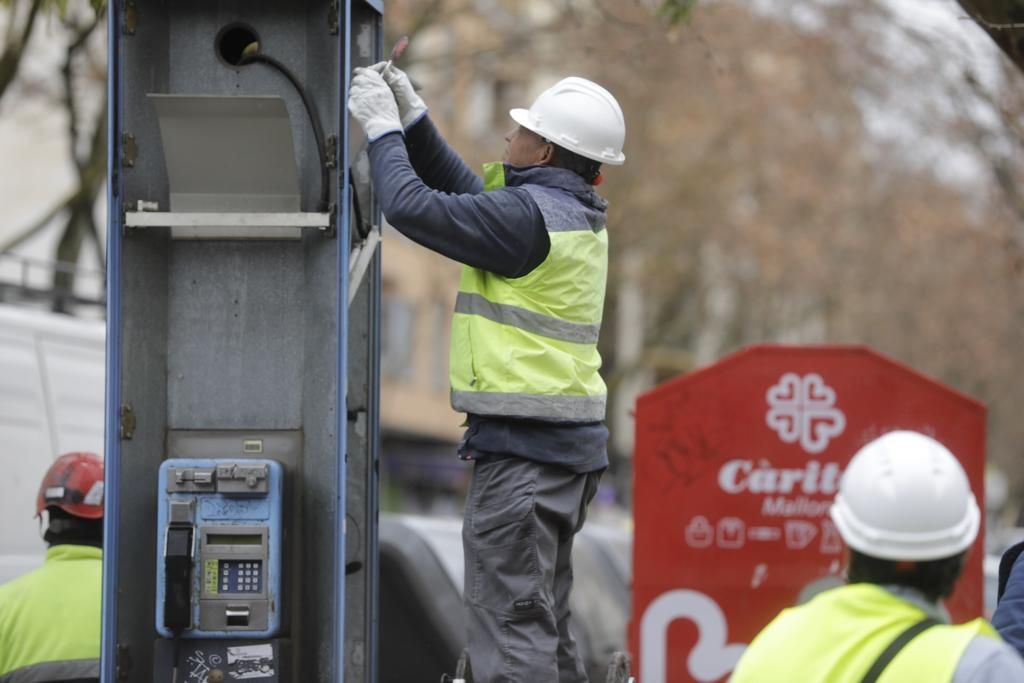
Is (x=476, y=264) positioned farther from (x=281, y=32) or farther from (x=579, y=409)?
(x=281, y=32)

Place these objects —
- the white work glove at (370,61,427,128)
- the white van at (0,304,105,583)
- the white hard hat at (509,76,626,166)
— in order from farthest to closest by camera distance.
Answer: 1. the white van at (0,304,105,583)
2. the white work glove at (370,61,427,128)
3. the white hard hat at (509,76,626,166)

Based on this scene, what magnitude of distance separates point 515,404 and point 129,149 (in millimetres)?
1829

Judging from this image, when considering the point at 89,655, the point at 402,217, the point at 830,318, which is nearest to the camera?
the point at 402,217

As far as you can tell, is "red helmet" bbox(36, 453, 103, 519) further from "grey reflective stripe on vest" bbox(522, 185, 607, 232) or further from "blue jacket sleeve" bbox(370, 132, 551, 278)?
"grey reflective stripe on vest" bbox(522, 185, 607, 232)

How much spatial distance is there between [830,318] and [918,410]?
28.8m

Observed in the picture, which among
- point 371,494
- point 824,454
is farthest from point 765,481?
point 371,494

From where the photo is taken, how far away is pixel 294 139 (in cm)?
649

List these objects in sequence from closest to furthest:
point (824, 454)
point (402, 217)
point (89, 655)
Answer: point (402, 217) → point (89, 655) → point (824, 454)

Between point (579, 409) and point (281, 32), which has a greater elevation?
point (281, 32)

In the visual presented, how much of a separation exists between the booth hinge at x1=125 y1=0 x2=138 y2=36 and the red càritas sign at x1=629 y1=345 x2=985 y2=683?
3660 mm

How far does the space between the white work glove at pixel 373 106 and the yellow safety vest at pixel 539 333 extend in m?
0.48

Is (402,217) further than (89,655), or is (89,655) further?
(89,655)

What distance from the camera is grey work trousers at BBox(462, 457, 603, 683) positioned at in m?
5.35

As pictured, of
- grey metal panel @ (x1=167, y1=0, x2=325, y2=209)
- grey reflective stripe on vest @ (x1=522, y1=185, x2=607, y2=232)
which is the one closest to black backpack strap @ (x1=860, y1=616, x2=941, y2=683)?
grey reflective stripe on vest @ (x1=522, y1=185, x2=607, y2=232)
